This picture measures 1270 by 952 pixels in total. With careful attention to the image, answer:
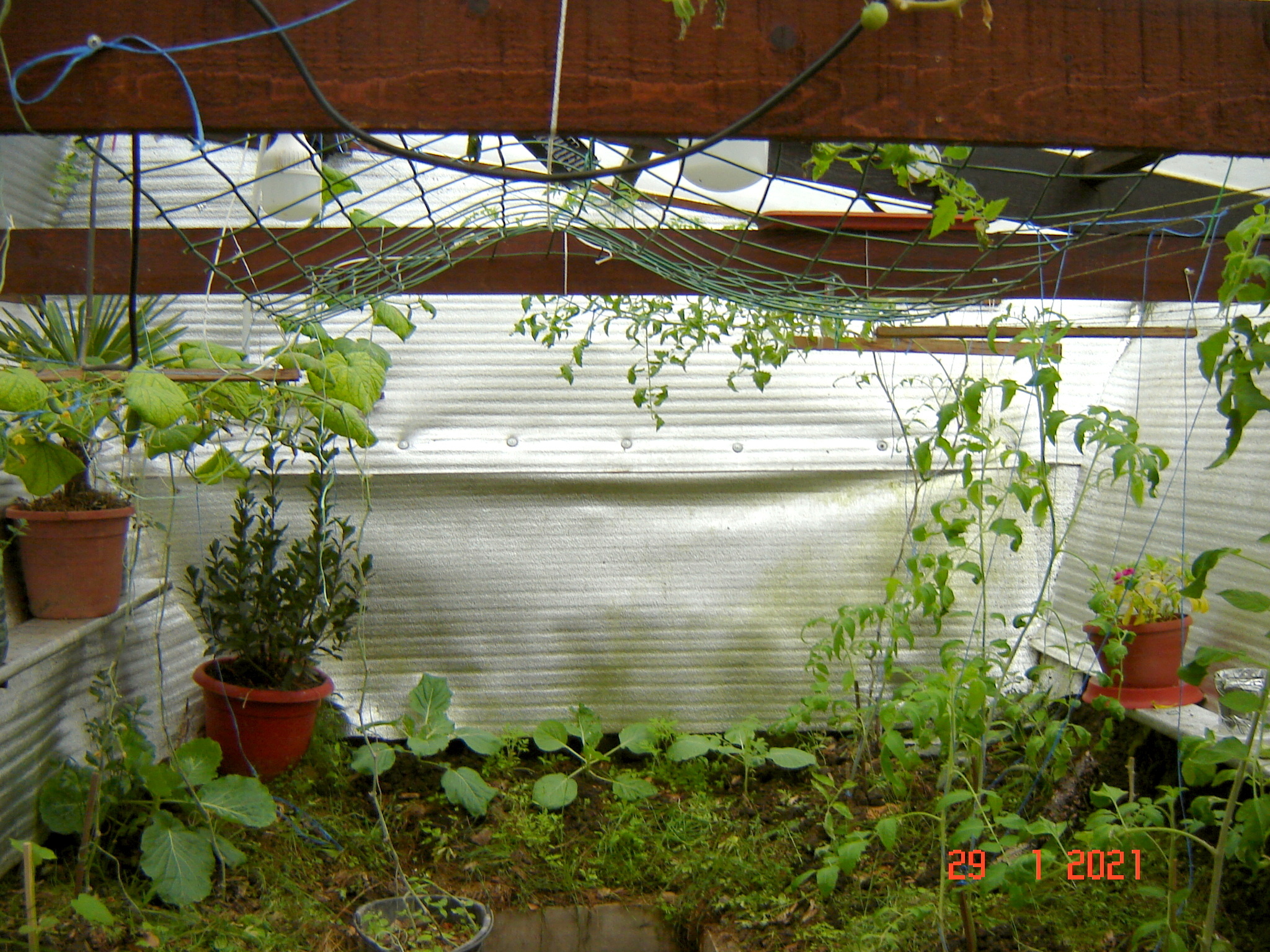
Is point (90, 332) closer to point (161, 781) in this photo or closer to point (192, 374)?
point (161, 781)

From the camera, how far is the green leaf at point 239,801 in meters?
2.52

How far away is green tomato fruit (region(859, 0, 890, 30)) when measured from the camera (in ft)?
2.60

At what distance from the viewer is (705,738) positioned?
3244 millimetres

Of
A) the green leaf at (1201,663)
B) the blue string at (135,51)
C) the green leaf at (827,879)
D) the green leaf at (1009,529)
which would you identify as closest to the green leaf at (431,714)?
the green leaf at (827,879)

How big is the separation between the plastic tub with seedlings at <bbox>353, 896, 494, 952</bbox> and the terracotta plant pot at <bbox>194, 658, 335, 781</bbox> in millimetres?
714

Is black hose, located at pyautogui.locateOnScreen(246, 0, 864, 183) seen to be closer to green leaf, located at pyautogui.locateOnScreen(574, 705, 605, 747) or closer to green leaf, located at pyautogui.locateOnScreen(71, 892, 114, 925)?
green leaf, located at pyautogui.locateOnScreen(71, 892, 114, 925)

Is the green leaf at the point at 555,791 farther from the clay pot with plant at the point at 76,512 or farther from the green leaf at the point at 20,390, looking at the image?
the green leaf at the point at 20,390

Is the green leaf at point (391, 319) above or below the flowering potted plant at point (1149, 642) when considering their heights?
above

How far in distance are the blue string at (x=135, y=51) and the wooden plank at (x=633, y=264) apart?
105 cm

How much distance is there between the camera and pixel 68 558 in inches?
102

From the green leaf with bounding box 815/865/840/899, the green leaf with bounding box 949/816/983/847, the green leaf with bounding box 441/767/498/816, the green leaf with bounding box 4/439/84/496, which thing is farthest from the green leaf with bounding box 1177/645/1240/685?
the green leaf with bounding box 441/767/498/816

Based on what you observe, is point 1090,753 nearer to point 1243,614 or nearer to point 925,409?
point 1243,614

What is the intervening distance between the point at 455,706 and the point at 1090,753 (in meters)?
2.13

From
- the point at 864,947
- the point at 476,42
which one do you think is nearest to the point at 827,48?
the point at 476,42
